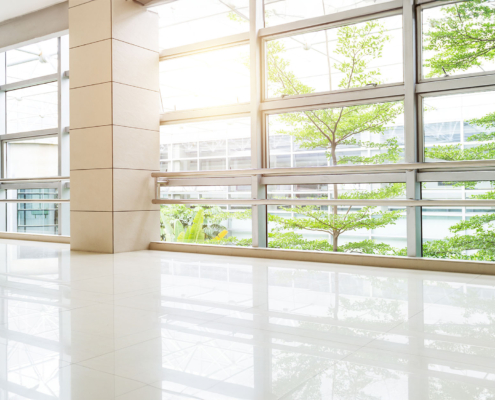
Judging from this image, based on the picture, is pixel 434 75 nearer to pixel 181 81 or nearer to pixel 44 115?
pixel 181 81

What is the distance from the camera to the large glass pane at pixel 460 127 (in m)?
3.41

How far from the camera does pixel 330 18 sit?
4102mm

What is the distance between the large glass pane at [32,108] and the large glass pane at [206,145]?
202cm

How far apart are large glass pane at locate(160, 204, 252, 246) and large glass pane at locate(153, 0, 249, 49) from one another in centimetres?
181

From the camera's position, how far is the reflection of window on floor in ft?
20.5

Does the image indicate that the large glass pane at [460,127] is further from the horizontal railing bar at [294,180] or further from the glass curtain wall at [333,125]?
the horizontal railing bar at [294,180]

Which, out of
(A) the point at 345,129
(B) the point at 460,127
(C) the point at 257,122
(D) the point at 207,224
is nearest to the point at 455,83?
(B) the point at 460,127

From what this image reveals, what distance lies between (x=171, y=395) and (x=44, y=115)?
6.00m

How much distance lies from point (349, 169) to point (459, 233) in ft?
3.12

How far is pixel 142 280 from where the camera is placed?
3057 millimetres

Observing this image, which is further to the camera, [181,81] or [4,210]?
[4,210]

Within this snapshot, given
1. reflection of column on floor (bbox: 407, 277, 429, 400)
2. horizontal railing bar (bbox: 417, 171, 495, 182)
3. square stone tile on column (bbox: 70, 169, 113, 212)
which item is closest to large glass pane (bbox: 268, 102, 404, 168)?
horizontal railing bar (bbox: 417, 171, 495, 182)

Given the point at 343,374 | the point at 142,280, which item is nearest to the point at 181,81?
the point at 142,280

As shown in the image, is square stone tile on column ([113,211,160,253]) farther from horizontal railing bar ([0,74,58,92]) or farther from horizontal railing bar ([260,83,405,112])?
horizontal railing bar ([0,74,58,92])
